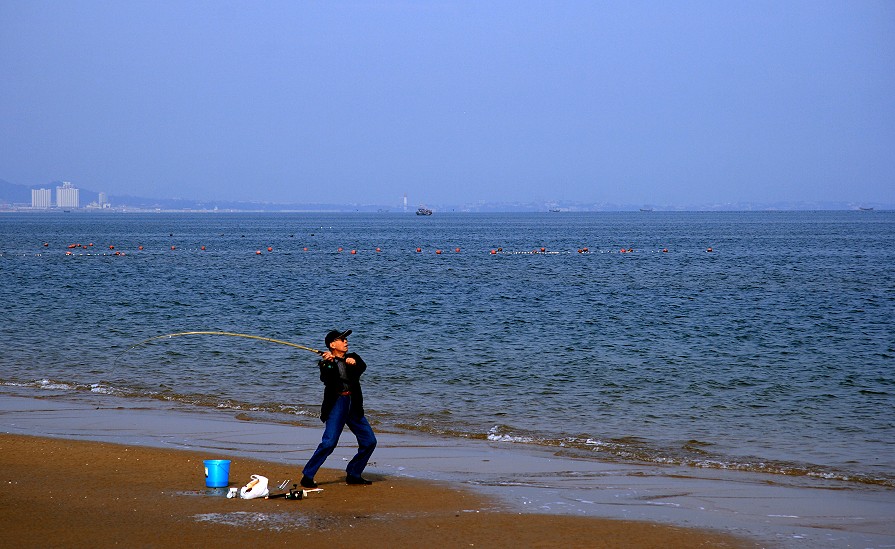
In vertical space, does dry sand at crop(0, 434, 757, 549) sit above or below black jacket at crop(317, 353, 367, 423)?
below

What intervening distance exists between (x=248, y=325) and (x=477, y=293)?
15.4m

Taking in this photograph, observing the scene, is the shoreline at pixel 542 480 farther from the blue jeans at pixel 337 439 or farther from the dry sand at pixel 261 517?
the blue jeans at pixel 337 439

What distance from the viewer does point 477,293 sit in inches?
→ 1841

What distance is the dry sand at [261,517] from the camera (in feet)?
29.1

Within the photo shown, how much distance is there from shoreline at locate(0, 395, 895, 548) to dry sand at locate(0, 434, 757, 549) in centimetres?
12

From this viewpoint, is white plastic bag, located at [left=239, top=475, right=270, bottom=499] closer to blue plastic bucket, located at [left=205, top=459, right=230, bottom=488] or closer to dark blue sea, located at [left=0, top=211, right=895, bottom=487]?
blue plastic bucket, located at [left=205, top=459, right=230, bottom=488]

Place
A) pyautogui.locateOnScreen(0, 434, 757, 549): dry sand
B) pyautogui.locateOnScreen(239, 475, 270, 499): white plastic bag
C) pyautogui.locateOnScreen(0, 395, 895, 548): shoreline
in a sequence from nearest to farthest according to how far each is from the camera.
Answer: pyautogui.locateOnScreen(0, 434, 757, 549): dry sand, pyautogui.locateOnScreen(0, 395, 895, 548): shoreline, pyautogui.locateOnScreen(239, 475, 270, 499): white plastic bag

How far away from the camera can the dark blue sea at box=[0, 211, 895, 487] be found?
51.2ft

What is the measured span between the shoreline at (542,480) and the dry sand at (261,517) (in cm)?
12

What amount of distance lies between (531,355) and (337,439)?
14.8m

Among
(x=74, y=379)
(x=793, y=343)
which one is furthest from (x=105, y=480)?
(x=793, y=343)

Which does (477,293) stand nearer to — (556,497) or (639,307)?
(639,307)

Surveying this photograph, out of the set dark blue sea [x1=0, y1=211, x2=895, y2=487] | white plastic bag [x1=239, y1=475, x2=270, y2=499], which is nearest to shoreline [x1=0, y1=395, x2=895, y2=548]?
white plastic bag [x1=239, y1=475, x2=270, y2=499]

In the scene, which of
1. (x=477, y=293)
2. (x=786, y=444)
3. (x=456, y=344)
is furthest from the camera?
(x=477, y=293)
